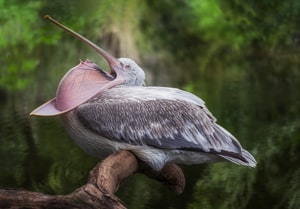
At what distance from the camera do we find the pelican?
3695 millimetres

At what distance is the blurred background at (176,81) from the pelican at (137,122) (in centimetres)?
139

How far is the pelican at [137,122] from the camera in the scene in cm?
A: 370

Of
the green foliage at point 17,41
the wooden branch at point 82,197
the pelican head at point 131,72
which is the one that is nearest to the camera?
the wooden branch at point 82,197

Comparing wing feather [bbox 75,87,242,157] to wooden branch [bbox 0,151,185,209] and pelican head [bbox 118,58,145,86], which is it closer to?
pelican head [bbox 118,58,145,86]

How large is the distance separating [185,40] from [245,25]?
14.2 m

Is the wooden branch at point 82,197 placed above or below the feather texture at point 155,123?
below

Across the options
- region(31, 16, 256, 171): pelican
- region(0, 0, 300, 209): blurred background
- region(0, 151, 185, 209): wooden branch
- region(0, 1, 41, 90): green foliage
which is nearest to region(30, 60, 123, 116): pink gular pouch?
region(31, 16, 256, 171): pelican

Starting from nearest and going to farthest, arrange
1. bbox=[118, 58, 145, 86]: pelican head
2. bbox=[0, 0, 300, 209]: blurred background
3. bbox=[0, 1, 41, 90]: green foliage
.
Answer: bbox=[118, 58, 145, 86]: pelican head → bbox=[0, 0, 300, 209]: blurred background → bbox=[0, 1, 41, 90]: green foliage

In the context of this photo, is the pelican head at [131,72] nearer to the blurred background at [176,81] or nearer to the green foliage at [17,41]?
the blurred background at [176,81]

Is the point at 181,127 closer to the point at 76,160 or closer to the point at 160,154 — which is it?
the point at 160,154

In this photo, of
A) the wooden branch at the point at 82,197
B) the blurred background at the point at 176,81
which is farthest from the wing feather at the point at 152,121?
the blurred background at the point at 176,81

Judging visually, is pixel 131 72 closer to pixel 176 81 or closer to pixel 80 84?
pixel 80 84

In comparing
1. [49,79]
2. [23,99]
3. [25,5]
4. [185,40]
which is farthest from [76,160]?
[185,40]

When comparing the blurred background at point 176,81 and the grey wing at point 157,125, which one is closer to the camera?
the grey wing at point 157,125
